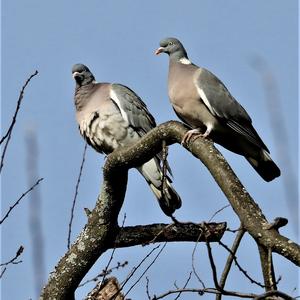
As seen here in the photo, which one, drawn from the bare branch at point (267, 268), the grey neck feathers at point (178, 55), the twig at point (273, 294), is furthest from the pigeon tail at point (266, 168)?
the twig at point (273, 294)

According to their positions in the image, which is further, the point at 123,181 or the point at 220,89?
the point at 220,89

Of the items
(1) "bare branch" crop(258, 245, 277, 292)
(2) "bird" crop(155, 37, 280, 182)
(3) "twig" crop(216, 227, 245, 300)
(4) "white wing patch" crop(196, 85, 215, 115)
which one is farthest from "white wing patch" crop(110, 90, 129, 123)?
(1) "bare branch" crop(258, 245, 277, 292)

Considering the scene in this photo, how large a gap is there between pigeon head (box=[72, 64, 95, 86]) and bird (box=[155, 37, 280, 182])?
967 millimetres

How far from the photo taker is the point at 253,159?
493cm

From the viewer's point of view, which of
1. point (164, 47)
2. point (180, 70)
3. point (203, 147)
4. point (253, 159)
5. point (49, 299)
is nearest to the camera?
point (203, 147)

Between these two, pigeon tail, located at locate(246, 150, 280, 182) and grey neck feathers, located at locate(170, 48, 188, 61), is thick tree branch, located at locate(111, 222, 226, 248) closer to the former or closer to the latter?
pigeon tail, located at locate(246, 150, 280, 182)

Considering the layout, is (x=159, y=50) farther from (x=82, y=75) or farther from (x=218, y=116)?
(x=218, y=116)

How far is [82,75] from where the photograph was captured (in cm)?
598

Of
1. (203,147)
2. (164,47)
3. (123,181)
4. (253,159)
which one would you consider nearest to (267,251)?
(203,147)

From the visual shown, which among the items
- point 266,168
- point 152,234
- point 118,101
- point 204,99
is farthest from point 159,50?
point 152,234

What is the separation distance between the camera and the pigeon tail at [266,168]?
189 inches

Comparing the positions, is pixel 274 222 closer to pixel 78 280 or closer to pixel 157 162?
pixel 78 280

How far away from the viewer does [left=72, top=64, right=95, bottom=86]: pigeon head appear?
5965 mm

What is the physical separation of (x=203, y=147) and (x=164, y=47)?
8.04 feet
